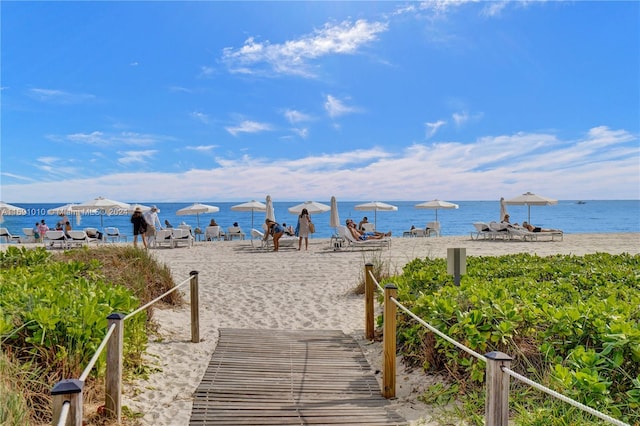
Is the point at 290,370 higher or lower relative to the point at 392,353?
lower

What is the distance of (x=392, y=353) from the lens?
13.9ft

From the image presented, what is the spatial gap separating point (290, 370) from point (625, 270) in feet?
16.6

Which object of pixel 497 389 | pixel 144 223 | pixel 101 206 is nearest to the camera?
pixel 497 389

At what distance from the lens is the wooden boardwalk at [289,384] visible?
3711 mm

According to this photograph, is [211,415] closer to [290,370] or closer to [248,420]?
[248,420]

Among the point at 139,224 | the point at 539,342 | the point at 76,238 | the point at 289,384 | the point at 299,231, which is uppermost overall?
the point at 139,224

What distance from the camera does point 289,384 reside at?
14.5 ft

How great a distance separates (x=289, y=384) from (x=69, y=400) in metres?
2.66

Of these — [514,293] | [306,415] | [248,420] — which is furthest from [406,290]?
[248,420]

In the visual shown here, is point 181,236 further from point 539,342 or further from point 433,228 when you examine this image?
point 539,342

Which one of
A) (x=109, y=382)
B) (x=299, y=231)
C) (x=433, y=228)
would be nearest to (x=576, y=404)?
(x=109, y=382)

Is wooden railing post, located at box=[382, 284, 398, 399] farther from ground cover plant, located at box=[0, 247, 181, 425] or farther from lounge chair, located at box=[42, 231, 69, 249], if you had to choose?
lounge chair, located at box=[42, 231, 69, 249]

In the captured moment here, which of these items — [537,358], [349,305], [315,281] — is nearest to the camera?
[537,358]

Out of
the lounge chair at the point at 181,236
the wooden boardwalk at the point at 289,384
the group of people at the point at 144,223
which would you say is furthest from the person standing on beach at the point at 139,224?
the wooden boardwalk at the point at 289,384
